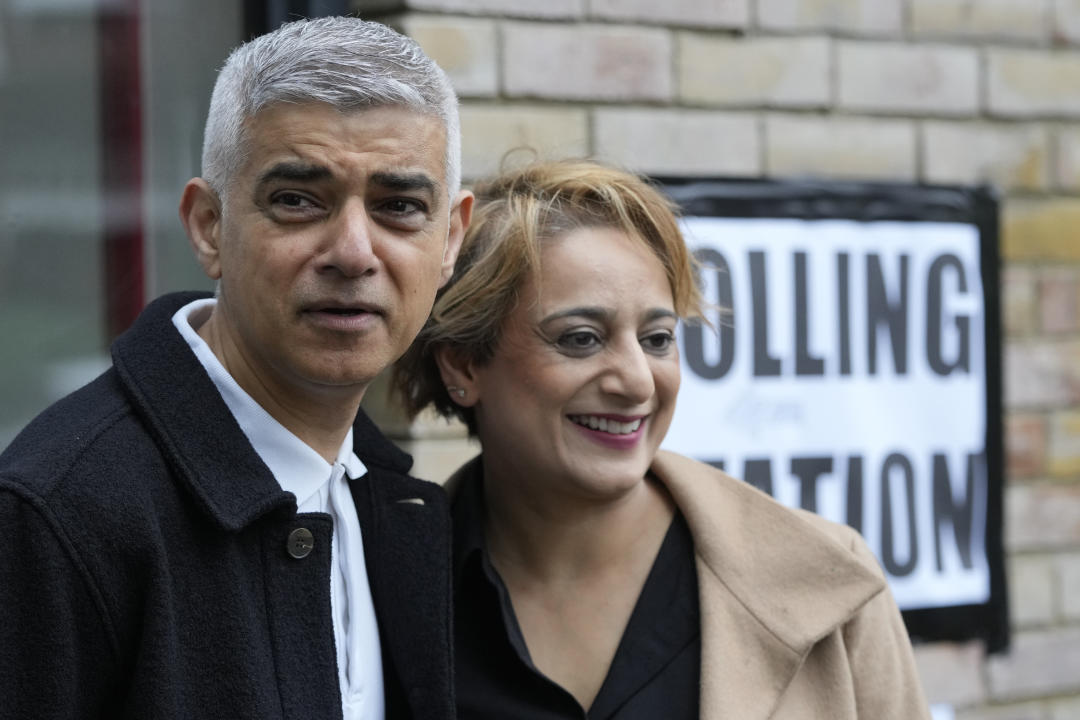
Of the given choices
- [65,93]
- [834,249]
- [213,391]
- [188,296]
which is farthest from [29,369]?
[834,249]

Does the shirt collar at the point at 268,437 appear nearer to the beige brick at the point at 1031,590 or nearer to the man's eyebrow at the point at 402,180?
the man's eyebrow at the point at 402,180

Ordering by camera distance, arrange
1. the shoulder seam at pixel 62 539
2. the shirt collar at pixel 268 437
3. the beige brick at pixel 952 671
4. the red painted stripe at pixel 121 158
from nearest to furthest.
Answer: the shoulder seam at pixel 62 539 → the shirt collar at pixel 268 437 → the red painted stripe at pixel 121 158 → the beige brick at pixel 952 671

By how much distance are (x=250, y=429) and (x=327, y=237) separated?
29cm

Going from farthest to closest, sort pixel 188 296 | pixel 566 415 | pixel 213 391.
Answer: pixel 566 415 → pixel 188 296 → pixel 213 391

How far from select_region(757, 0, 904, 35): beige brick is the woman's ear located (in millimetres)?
1497

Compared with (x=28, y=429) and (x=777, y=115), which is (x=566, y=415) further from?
(x=777, y=115)

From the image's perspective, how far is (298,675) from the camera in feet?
6.07

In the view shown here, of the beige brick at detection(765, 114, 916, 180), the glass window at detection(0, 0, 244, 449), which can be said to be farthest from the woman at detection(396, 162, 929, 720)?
the beige brick at detection(765, 114, 916, 180)

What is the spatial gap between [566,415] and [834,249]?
4.82 feet

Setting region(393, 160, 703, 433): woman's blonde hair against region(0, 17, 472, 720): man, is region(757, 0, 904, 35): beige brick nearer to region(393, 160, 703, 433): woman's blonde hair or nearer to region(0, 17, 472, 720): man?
region(393, 160, 703, 433): woman's blonde hair

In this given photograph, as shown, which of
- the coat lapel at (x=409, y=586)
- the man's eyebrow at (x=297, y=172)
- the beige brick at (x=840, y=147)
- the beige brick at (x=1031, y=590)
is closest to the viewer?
the man's eyebrow at (x=297, y=172)

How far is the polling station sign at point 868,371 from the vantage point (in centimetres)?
350

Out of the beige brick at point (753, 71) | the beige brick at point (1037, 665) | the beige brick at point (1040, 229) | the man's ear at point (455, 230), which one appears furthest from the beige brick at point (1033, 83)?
the man's ear at point (455, 230)

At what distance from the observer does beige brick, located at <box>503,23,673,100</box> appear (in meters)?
3.24
